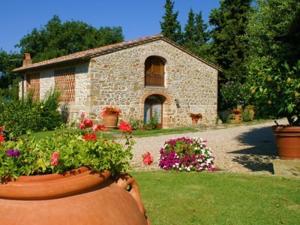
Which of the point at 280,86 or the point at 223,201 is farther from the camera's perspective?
the point at 280,86

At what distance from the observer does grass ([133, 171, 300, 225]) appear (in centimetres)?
477

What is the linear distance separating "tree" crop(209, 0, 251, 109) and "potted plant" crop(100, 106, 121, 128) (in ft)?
29.6

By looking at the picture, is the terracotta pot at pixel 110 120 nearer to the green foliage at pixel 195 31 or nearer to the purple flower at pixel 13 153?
the purple flower at pixel 13 153

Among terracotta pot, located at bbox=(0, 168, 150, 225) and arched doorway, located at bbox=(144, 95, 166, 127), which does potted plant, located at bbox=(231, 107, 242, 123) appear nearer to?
arched doorway, located at bbox=(144, 95, 166, 127)

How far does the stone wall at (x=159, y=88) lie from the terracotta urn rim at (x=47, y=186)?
1675 cm

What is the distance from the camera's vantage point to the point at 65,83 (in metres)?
21.5

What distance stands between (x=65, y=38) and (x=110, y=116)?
27942 mm

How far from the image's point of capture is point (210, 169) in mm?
8250

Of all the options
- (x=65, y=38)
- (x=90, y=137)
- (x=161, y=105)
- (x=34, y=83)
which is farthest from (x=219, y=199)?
(x=65, y=38)

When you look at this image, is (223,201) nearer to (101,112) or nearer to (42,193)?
(42,193)

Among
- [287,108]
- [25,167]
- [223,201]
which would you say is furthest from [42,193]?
[287,108]

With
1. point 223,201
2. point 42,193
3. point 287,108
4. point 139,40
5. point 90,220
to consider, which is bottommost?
point 223,201

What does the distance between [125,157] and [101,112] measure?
16.5 meters

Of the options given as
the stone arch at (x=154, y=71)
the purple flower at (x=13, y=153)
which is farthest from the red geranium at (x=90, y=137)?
the stone arch at (x=154, y=71)
